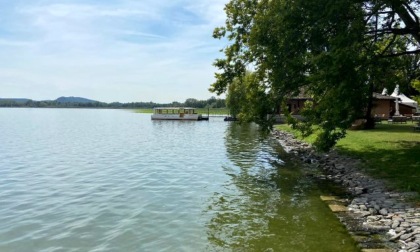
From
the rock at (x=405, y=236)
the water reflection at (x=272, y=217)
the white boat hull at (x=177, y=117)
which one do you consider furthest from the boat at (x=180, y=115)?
the rock at (x=405, y=236)

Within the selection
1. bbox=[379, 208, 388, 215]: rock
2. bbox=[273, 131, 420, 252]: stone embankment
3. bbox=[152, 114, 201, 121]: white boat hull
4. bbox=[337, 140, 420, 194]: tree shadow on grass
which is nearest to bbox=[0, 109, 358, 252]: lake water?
bbox=[273, 131, 420, 252]: stone embankment

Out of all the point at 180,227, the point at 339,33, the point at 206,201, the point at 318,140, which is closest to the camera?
the point at 180,227

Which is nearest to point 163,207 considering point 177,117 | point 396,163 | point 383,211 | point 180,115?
point 383,211

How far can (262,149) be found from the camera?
31.6 m

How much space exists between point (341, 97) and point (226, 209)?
6.47m

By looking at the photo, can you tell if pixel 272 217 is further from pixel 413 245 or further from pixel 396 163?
pixel 396 163

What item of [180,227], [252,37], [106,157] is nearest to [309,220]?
[180,227]

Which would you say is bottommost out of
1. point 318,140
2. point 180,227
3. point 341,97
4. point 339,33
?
point 180,227

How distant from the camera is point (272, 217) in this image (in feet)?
39.9

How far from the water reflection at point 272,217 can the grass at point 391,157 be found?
10.5 feet

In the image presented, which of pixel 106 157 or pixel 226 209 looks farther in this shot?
pixel 106 157

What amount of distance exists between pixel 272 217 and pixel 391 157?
9.99 metres

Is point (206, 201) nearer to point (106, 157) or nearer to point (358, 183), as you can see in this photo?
point (358, 183)

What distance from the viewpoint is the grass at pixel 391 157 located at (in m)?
14.5
